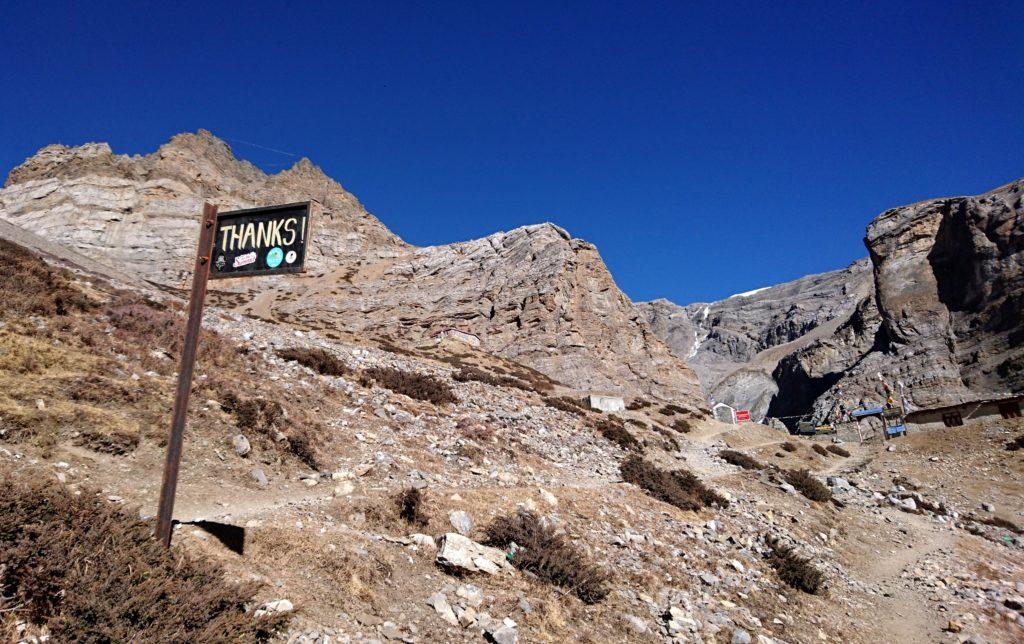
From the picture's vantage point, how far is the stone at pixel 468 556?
24.1 feet

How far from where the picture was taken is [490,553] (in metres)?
7.97

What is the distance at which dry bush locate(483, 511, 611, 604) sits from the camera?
7.79m

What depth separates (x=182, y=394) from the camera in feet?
17.4

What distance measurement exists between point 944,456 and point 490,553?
35.3 metres

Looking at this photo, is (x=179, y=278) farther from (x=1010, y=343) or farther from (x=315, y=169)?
(x=1010, y=343)

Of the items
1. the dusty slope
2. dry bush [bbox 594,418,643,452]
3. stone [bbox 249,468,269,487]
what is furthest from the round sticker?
dry bush [bbox 594,418,643,452]

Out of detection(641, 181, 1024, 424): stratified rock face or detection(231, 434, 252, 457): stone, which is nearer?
detection(231, 434, 252, 457): stone

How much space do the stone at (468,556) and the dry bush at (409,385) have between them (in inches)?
425

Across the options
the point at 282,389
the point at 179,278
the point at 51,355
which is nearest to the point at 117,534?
the point at 51,355

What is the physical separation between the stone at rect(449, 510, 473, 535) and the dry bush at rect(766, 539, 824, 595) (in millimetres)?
7226

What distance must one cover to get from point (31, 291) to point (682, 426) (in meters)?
36.8

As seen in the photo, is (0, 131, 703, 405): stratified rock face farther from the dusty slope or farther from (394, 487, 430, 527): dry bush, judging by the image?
(394, 487, 430, 527): dry bush

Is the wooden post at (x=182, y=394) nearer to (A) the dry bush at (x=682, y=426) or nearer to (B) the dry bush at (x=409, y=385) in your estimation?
(B) the dry bush at (x=409, y=385)

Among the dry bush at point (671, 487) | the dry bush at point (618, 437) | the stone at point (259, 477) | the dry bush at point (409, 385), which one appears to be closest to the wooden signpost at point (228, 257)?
the stone at point (259, 477)
